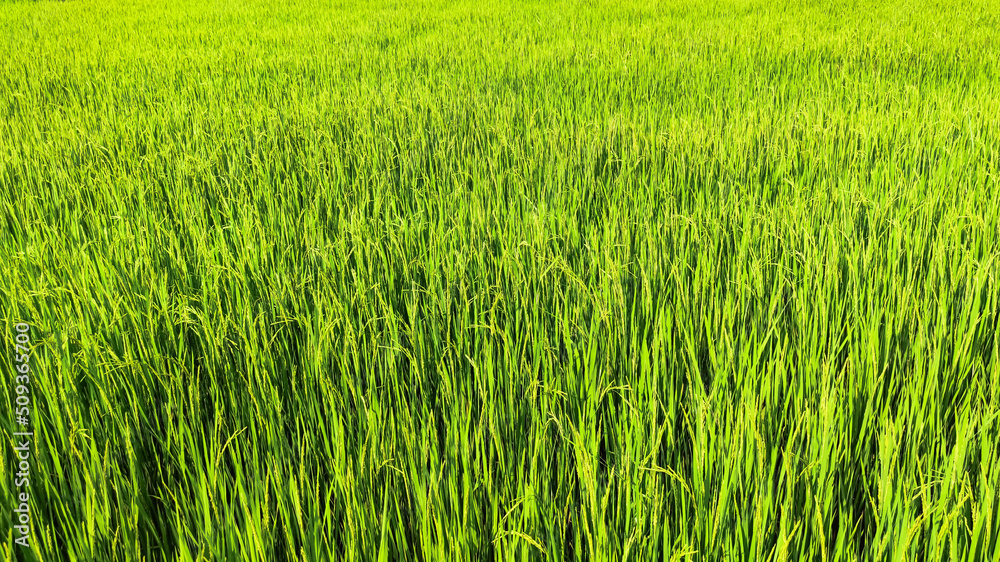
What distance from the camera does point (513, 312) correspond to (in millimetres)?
1171

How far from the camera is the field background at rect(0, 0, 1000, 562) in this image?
701mm

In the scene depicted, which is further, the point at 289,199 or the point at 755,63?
the point at 755,63

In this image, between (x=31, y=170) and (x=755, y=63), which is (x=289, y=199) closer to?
(x=31, y=170)

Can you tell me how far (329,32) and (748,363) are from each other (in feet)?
15.1

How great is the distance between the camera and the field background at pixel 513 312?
2.30ft

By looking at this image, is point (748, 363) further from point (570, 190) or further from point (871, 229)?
point (570, 190)

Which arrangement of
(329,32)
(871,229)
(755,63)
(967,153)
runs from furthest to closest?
(329,32) < (755,63) < (967,153) < (871,229)

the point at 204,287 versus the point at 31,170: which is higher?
the point at 31,170

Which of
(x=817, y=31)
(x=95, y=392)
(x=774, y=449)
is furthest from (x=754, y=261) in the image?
(x=817, y=31)

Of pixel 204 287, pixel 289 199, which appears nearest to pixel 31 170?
pixel 289 199

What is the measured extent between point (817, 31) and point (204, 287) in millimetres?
4201

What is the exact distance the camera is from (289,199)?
172 cm

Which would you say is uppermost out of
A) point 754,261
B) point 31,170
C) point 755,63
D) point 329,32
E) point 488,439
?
point 329,32

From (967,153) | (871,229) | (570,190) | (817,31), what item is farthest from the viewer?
(817,31)
